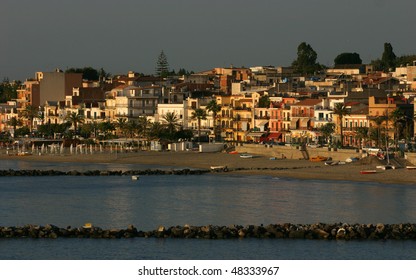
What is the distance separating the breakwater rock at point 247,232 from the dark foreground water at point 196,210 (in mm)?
445

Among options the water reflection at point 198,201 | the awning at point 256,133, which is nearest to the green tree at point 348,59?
the awning at point 256,133

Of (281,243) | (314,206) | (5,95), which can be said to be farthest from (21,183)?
(5,95)

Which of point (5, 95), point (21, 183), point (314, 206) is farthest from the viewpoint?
point (5, 95)

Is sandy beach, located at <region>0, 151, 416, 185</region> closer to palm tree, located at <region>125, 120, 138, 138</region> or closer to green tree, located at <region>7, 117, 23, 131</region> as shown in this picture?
palm tree, located at <region>125, 120, 138, 138</region>

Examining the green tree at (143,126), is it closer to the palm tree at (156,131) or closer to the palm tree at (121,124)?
the palm tree at (156,131)

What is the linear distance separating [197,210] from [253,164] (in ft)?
63.8

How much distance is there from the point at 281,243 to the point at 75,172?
26127 mm

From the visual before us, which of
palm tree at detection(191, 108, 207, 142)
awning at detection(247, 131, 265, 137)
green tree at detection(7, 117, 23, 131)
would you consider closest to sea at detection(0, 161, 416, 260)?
awning at detection(247, 131, 265, 137)

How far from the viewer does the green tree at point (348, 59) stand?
11550 cm

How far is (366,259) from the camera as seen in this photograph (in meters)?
33.0

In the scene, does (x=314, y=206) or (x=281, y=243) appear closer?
(x=281, y=243)

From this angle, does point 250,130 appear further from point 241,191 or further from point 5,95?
point 5,95

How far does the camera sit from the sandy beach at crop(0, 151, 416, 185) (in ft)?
178

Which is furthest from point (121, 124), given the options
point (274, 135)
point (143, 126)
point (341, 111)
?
point (341, 111)
